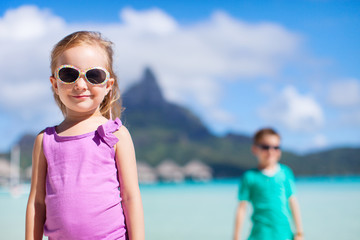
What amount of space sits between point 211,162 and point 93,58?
125 metres

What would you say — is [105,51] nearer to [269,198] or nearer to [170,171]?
[269,198]

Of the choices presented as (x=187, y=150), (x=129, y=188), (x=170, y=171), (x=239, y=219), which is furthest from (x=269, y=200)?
(x=187, y=150)

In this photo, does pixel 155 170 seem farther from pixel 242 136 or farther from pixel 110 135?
pixel 110 135

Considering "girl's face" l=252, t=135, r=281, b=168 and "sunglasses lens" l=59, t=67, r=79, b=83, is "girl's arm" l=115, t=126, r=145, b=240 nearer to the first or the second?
"sunglasses lens" l=59, t=67, r=79, b=83

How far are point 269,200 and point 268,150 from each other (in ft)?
1.56

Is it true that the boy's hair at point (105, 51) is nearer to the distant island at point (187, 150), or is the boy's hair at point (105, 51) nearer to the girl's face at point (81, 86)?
the girl's face at point (81, 86)

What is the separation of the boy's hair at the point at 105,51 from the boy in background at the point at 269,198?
1.96m

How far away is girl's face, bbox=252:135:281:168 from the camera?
377 cm

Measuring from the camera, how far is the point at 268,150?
3781mm

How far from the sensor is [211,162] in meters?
125

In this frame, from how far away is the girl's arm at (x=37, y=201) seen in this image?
180cm

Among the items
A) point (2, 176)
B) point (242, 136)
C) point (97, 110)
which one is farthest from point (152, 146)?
point (97, 110)

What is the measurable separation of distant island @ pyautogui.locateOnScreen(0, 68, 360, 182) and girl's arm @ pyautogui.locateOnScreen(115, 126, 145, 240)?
108393mm

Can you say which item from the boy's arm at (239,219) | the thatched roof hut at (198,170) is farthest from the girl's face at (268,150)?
the thatched roof hut at (198,170)
